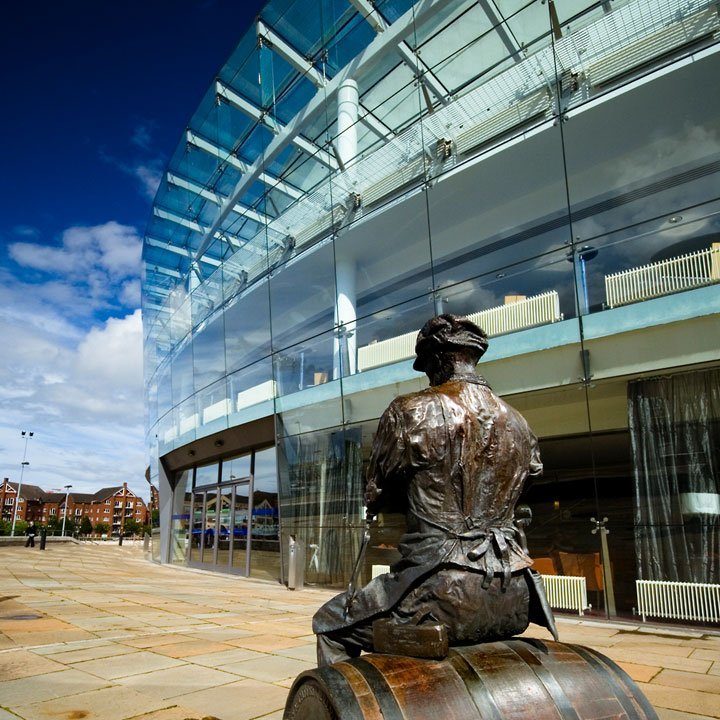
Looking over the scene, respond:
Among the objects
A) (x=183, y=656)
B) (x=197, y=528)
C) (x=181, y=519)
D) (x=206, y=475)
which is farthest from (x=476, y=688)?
(x=181, y=519)

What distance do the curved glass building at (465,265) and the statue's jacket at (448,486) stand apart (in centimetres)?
708

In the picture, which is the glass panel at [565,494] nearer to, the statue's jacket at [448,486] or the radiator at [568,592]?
the radiator at [568,592]

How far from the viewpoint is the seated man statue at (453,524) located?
2090mm

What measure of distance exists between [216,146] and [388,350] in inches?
454

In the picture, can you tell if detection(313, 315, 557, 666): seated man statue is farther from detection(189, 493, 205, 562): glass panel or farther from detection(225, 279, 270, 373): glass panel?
detection(189, 493, 205, 562): glass panel

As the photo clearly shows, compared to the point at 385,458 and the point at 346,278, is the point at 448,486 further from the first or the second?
the point at 346,278

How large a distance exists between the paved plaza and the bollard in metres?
2.30

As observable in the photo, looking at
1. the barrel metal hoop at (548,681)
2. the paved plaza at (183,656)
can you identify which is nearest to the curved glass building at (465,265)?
the paved plaza at (183,656)

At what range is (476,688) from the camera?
191 centimetres

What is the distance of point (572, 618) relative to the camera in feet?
29.2

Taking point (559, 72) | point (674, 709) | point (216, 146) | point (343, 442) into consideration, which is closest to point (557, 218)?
point (559, 72)

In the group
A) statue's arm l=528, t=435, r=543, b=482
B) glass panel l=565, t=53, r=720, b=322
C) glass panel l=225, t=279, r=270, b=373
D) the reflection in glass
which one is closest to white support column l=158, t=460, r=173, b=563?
the reflection in glass

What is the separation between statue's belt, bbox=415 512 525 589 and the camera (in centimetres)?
212

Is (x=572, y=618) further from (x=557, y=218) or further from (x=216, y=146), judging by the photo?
(x=216, y=146)
